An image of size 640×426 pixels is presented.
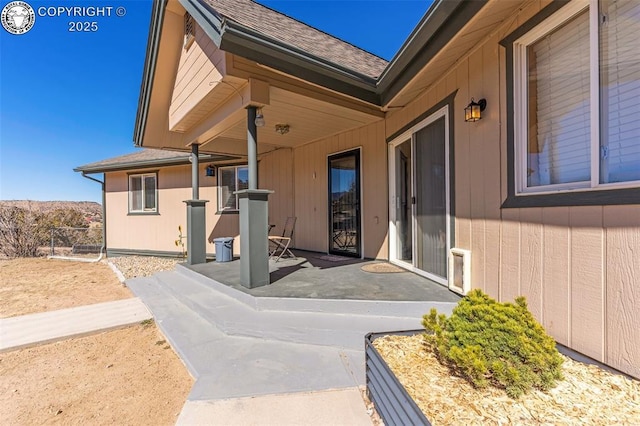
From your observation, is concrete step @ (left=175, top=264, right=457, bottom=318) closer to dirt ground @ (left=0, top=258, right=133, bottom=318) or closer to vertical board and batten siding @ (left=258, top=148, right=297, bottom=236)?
dirt ground @ (left=0, top=258, right=133, bottom=318)

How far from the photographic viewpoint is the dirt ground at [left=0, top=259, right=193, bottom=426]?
2.04m

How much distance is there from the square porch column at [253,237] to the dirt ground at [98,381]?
114 cm

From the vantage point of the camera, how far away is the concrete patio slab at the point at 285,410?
5.70 feet

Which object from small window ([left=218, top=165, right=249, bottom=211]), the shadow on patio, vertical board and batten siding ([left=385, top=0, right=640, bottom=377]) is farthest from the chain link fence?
vertical board and batten siding ([left=385, top=0, right=640, bottom=377])

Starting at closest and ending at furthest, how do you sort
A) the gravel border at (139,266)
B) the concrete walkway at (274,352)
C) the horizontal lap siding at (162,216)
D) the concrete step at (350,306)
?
the concrete walkway at (274,352), the concrete step at (350,306), the gravel border at (139,266), the horizontal lap siding at (162,216)

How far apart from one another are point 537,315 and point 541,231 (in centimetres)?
66

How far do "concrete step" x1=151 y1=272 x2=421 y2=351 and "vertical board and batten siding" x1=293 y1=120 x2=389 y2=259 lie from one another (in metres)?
2.25

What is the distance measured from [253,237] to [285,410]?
2.05 metres

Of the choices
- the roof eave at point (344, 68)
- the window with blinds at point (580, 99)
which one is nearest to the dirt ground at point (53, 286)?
the roof eave at point (344, 68)

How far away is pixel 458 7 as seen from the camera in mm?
2303

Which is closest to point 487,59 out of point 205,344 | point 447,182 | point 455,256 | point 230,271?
point 447,182

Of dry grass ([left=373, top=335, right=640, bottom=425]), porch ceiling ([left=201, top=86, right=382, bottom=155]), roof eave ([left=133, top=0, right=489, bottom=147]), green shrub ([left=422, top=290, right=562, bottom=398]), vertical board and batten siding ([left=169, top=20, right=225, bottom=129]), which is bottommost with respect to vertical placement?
dry grass ([left=373, top=335, right=640, bottom=425])

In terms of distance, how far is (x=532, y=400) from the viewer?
150cm

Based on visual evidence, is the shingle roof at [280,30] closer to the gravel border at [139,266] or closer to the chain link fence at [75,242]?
the gravel border at [139,266]
